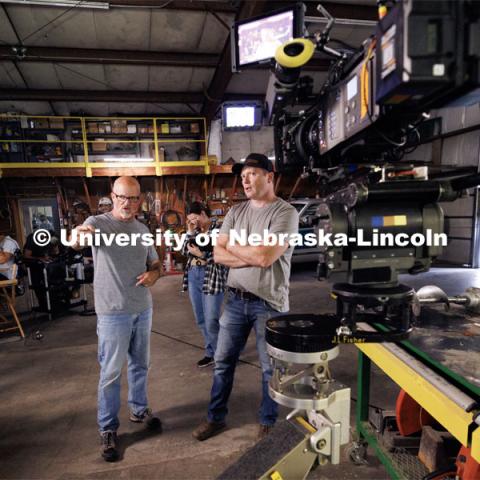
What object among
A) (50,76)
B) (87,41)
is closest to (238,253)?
(87,41)

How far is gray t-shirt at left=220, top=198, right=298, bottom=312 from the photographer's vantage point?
1.97 m

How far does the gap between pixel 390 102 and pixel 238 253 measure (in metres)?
1.28

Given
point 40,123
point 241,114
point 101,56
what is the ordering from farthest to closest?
point 40,123
point 241,114
point 101,56

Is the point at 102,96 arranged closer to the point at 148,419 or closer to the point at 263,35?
the point at 263,35

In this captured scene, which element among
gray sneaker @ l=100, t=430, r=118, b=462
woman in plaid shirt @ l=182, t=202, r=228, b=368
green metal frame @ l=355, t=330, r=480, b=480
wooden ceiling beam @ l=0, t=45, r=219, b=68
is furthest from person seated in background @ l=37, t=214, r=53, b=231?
green metal frame @ l=355, t=330, r=480, b=480

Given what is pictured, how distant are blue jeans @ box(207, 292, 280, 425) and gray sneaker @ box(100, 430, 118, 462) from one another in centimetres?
70

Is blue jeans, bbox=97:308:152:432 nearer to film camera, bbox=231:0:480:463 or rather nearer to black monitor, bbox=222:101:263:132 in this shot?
film camera, bbox=231:0:480:463

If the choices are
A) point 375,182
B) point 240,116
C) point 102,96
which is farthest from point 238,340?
point 102,96

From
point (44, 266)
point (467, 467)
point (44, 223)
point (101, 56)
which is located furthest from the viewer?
point (44, 223)

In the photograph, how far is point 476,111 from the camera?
687cm

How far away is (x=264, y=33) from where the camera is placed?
3.21 metres

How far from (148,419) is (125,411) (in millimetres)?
328

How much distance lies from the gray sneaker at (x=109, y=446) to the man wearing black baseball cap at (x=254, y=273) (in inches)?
27.0

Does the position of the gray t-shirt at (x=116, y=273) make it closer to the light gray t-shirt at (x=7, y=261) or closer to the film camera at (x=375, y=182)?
the film camera at (x=375, y=182)
